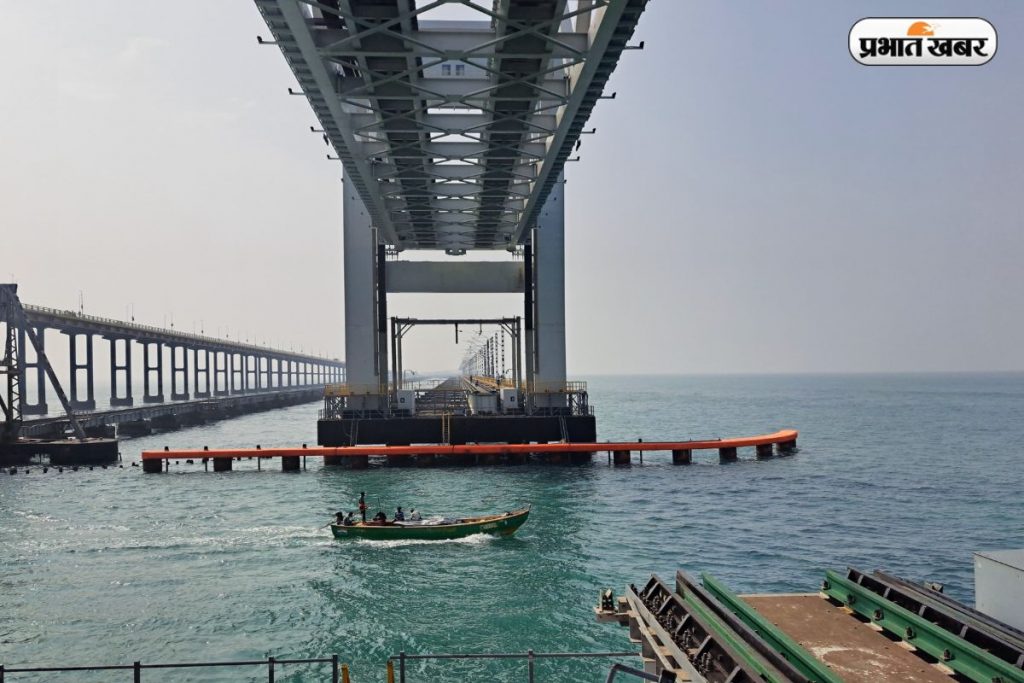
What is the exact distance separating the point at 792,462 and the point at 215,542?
153ft

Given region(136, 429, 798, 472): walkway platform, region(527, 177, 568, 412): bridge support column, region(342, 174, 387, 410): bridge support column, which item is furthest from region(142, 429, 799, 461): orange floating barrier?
region(342, 174, 387, 410): bridge support column

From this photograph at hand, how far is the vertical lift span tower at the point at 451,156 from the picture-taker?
73.4 feet

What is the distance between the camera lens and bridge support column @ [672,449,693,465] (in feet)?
196

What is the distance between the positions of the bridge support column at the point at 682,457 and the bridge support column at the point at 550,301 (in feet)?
32.2

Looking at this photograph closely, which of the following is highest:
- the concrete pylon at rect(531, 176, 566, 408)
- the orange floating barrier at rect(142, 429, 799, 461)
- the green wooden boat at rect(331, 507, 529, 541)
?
the concrete pylon at rect(531, 176, 566, 408)

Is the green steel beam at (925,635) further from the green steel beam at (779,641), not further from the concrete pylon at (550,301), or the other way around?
the concrete pylon at (550,301)

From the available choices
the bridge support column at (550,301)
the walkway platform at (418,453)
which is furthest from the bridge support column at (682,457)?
the bridge support column at (550,301)

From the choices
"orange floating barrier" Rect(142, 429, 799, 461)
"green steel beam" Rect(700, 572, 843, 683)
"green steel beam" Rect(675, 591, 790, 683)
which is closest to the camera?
"green steel beam" Rect(675, 591, 790, 683)

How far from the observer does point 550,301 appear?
63.2 m

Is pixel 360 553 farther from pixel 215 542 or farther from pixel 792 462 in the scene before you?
pixel 792 462

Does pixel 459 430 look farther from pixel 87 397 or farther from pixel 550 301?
pixel 87 397

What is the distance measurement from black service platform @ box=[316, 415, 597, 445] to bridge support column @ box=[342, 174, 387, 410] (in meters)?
2.87

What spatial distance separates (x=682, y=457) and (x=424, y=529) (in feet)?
109

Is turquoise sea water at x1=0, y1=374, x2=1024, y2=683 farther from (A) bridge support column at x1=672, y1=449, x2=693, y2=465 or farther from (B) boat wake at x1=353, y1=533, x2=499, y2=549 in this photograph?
(A) bridge support column at x1=672, y1=449, x2=693, y2=465
